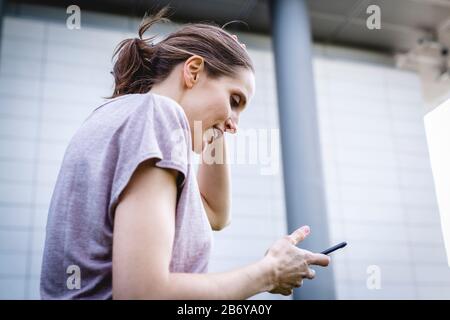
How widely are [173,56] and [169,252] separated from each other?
28 cm

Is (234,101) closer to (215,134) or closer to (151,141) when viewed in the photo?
(215,134)

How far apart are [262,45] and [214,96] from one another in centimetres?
267

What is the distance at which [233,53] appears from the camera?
0.63 m

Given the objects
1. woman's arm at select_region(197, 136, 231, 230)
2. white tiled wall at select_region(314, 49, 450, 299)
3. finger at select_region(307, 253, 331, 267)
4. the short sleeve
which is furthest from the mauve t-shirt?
white tiled wall at select_region(314, 49, 450, 299)

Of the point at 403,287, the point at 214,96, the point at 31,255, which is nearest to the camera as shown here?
the point at 214,96

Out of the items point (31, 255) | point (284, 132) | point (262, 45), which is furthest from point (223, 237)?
point (262, 45)

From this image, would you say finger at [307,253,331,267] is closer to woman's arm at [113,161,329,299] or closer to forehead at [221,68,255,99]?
woman's arm at [113,161,329,299]

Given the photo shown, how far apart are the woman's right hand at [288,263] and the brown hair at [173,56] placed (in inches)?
9.0

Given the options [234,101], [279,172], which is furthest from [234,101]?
[279,172]

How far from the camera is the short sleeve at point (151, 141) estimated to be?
44 centimetres

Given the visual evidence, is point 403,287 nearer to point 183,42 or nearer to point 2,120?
point 2,120

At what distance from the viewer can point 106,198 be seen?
18.4 inches

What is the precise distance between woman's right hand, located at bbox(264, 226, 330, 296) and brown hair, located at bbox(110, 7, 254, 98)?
0.75ft

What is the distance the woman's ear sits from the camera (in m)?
0.60
